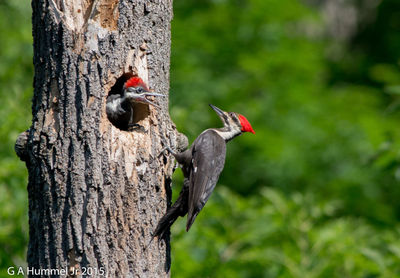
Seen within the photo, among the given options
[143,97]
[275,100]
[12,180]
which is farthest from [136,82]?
[275,100]

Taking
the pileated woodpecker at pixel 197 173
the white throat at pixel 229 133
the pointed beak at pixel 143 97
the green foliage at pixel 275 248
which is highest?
the pointed beak at pixel 143 97

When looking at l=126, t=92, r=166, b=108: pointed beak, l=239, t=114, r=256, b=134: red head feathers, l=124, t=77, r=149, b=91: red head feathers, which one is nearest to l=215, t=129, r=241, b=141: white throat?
l=239, t=114, r=256, b=134: red head feathers

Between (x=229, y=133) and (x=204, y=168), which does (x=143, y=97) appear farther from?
(x=229, y=133)

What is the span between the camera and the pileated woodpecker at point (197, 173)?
390cm

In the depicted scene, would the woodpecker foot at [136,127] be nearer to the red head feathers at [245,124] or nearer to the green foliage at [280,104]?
the red head feathers at [245,124]

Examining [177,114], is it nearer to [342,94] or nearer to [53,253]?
[53,253]

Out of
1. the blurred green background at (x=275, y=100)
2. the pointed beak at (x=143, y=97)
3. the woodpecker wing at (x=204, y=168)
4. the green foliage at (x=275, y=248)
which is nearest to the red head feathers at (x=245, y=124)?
the woodpecker wing at (x=204, y=168)

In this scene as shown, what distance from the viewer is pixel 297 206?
6.36 m

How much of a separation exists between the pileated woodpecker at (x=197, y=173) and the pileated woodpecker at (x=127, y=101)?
434 mm

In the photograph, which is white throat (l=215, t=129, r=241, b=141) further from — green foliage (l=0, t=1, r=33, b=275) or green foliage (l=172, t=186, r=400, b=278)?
green foliage (l=0, t=1, r=33, b=275)

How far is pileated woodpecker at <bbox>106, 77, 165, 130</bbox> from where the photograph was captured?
12.9ft

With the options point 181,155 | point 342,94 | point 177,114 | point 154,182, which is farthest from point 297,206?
point 342,94

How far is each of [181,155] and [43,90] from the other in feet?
4.07

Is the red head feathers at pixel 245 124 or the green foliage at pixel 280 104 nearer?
the red head feathers at pixel 245 124
